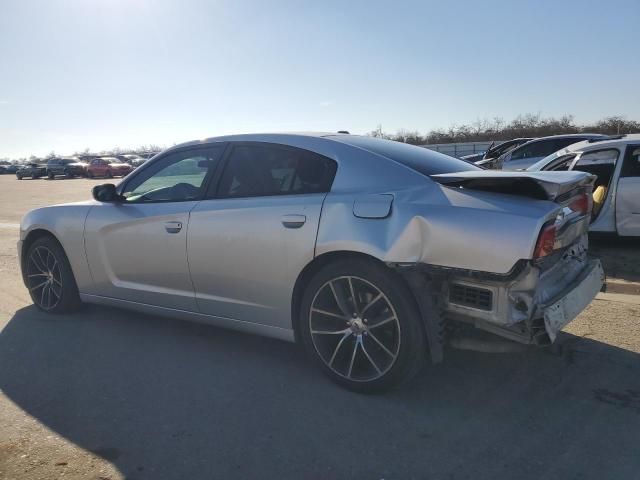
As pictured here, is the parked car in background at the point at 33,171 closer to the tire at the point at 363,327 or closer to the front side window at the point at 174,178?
the front side window at the point at 174,178

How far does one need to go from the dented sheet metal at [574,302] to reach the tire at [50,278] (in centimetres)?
390

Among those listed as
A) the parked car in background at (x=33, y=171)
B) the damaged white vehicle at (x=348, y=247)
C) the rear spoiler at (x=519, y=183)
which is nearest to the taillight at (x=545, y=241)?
the damaged white vehicle at (x=348, y=247)

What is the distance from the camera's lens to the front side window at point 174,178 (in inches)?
156

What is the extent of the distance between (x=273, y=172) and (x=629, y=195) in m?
5.04

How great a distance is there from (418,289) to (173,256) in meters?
1.92

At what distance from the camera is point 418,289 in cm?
289

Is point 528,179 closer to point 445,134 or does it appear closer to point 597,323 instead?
point 597,323

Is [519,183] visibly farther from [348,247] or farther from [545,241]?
[348,247]

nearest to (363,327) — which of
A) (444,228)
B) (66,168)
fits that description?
(444,228)

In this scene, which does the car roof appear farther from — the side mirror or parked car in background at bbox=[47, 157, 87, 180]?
parked car in background at bbox=[47, 157, 87, 180]

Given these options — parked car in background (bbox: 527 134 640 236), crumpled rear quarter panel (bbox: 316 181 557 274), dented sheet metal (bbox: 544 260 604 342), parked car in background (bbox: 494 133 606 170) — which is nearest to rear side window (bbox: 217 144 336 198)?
crumpled rear quarter panel (bbox: 316 181 557 274)

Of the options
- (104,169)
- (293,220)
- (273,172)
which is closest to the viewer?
(293,220)

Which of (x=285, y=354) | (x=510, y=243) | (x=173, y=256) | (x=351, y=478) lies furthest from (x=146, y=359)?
(x=510, y=243)

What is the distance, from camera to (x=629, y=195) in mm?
6500
